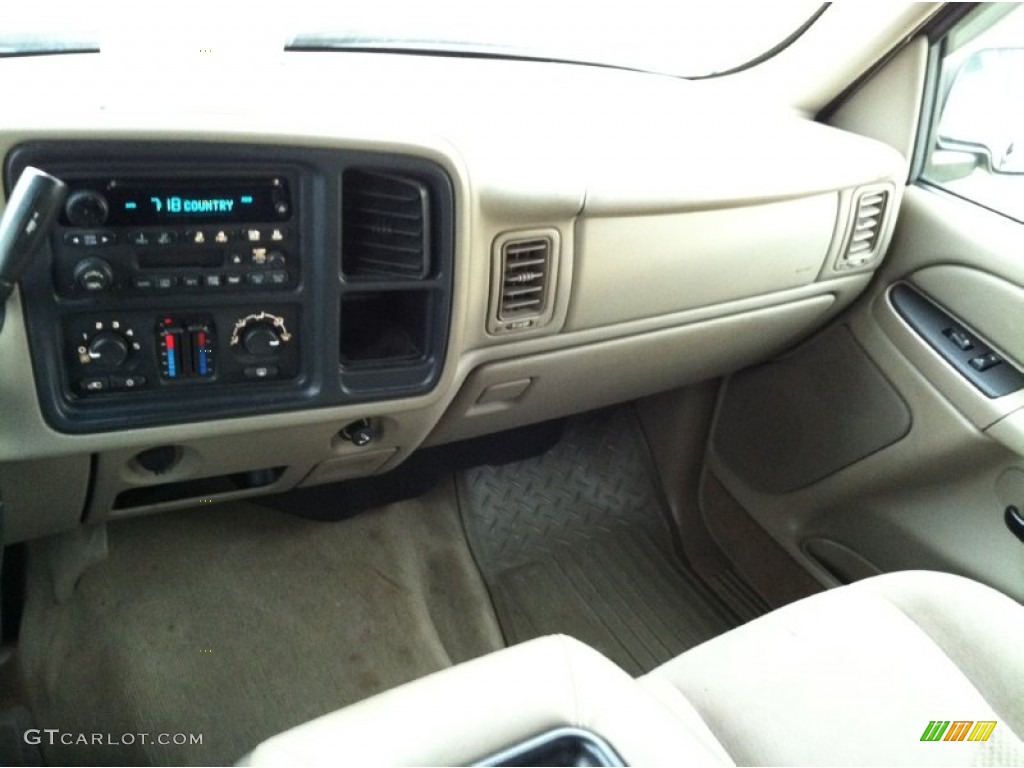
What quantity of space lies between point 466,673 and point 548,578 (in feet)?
3.45

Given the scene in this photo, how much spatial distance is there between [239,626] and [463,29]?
1.15 m

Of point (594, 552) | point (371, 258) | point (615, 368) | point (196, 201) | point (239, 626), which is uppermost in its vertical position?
point (196, 201)

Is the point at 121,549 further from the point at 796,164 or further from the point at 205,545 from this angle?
the point at 796,164

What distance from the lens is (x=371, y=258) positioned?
47.1 inches

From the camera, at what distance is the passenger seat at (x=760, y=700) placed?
2.93ft

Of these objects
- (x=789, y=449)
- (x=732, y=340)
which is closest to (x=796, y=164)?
(x=732, y=340)

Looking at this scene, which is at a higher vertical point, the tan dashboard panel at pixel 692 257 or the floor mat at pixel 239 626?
the tan dashboard panel at pixel 692 257

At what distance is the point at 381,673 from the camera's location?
1.71 m

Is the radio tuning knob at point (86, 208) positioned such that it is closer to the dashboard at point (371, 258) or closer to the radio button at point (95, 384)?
the dashboard at point (371, 258)

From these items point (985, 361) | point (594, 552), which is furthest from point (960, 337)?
point (594, 552)

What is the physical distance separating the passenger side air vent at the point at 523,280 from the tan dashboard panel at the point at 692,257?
0.05 metres

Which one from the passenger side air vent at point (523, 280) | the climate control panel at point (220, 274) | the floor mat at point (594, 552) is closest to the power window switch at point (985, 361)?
the floor mat at point (594, 552)

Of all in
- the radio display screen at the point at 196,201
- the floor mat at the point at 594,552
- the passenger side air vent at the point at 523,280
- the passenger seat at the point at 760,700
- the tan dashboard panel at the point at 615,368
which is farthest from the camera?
the floor mat at the point at 594,552

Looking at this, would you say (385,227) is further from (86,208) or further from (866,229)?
(866,229)
